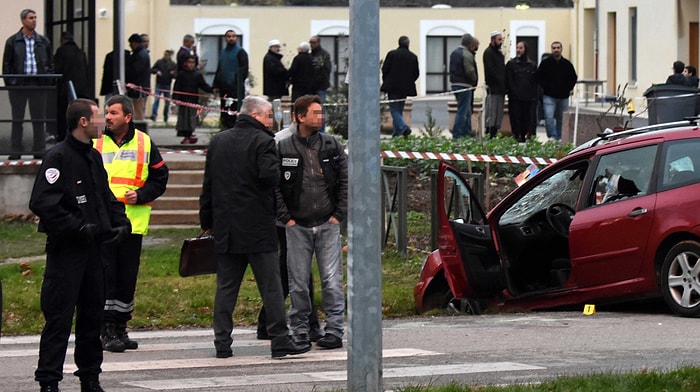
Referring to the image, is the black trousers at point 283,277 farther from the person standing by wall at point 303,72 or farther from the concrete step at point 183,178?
the person standing by wall at point 303,72

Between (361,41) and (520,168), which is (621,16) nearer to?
(520,168)

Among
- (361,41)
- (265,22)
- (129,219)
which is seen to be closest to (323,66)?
(129,219)

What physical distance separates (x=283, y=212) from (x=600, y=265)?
2934 millimetres

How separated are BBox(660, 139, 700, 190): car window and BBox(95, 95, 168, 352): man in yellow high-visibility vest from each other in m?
4.00

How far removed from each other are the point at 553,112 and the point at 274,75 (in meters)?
4.98

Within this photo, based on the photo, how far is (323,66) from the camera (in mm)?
25062

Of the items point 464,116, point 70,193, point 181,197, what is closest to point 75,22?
point 181,197

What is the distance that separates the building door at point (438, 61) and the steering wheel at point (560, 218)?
142 feet

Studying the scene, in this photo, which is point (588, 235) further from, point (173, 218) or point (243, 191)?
point (173, 218)

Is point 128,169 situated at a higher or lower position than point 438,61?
lower

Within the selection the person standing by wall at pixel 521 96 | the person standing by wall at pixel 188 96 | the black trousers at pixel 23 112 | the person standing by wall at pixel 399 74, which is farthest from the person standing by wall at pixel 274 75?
the black trousers at pixel 23 112

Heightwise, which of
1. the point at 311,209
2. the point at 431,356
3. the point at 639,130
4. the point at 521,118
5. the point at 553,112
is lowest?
the point at 431,356

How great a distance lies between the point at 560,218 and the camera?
1239 centimetres

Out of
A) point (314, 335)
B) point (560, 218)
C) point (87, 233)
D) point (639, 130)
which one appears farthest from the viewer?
point (560, 218)
